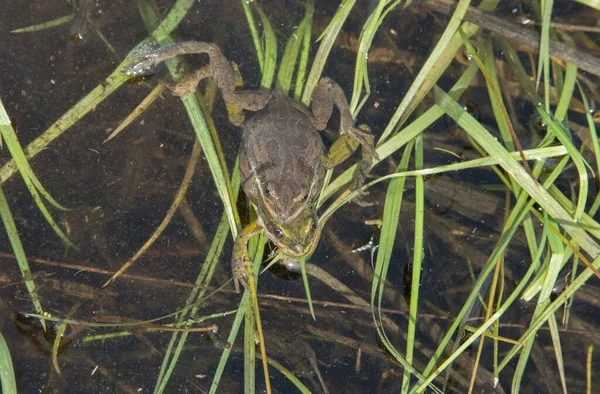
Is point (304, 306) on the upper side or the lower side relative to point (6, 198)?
lower

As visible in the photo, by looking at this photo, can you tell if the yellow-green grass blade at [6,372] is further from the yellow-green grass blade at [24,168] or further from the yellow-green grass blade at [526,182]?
the yellow-green grass blade at [526,182]

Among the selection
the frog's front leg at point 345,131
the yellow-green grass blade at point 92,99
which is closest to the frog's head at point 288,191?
the frog's front leg at point 345,131

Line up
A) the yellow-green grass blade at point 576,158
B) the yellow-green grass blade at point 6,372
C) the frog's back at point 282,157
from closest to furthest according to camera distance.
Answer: the yellow-green grass blade at point 6,372 < the frog's back at point 282,157 < the yellow-green grass blade at point 576,158

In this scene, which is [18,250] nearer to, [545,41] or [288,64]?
[288,64]

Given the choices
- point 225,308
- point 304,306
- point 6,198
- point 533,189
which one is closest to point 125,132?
point 6,198

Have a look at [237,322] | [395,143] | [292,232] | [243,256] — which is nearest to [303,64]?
[395,143]

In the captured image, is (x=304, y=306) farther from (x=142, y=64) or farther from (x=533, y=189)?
(x=142, y=64)
